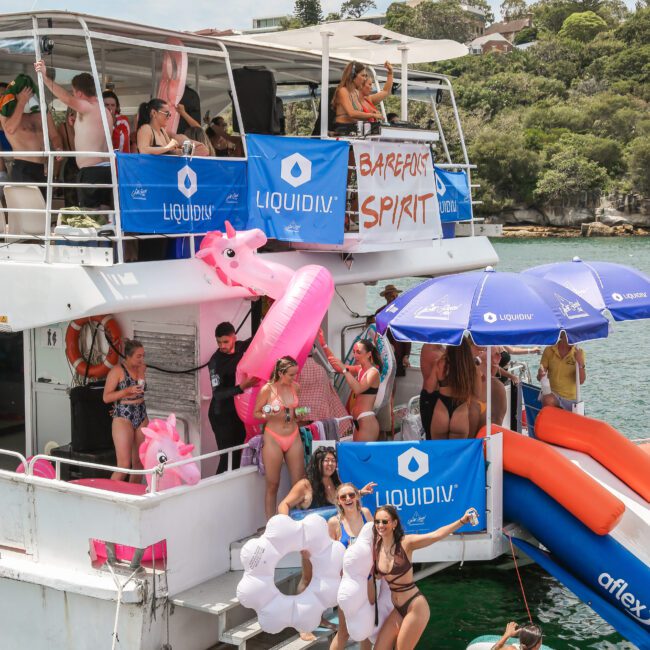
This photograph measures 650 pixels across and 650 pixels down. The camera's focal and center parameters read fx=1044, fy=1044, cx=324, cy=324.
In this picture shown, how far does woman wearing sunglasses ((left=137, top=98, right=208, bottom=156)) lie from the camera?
9.30 meters

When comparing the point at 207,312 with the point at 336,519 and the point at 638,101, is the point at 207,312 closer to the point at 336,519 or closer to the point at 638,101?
the point at 336,519

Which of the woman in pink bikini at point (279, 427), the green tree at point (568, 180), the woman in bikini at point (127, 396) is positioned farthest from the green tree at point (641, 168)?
the woman in bikini at point (127, 396)

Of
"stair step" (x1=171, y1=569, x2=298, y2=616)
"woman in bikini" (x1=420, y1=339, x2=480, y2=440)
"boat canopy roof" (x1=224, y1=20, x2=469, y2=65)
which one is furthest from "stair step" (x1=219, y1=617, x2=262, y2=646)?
"boat canopy roof" (x1=224, y1=20, x2=469, y2=65)

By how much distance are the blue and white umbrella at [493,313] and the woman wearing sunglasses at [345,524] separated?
1412mm

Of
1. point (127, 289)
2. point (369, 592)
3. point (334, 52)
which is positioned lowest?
point (369, 592)

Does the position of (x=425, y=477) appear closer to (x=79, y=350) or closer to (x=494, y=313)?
(x=494, y=313)

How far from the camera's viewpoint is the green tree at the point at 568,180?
80.7 m

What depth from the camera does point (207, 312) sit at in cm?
973

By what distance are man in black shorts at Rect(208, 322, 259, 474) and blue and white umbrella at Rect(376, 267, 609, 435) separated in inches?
54.3

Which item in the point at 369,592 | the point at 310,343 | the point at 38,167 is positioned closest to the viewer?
the point at 369,592

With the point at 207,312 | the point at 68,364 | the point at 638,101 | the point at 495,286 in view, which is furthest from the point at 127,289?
the point at 638,101

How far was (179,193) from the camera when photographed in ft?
31.2

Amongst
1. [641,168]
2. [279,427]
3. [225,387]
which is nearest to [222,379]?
[225,387]

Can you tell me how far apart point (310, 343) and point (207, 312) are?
106cm
